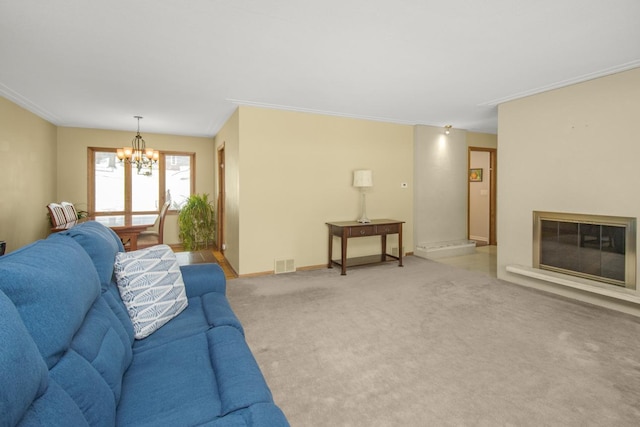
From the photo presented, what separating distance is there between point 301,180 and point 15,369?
4314mm

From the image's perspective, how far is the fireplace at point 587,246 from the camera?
10.7 feet

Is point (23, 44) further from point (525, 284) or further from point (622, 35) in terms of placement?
point (525, 284)

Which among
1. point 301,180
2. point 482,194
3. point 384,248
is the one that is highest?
point 301,180

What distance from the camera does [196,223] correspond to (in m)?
6.56

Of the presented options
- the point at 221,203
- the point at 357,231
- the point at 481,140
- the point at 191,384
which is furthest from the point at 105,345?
the point at 481,140

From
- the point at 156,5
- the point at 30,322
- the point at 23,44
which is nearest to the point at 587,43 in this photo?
the point at 156,5

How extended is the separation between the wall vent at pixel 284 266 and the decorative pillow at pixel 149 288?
2653 mm

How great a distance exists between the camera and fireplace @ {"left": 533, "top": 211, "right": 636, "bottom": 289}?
327 centimetres

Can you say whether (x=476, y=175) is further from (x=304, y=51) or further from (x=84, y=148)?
(x=84, y=148)

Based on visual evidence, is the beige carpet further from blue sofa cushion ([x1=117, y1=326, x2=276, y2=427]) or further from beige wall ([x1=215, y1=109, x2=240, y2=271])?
beige wall ([x1=215, y1=109, x2=240, y2=271])

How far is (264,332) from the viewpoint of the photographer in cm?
281

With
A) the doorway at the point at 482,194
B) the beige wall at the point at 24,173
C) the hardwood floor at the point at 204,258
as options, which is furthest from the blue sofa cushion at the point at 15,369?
the doorway at the point at 482,194

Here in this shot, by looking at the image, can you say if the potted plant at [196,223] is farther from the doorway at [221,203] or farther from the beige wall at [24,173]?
the beige wall at [24,173]

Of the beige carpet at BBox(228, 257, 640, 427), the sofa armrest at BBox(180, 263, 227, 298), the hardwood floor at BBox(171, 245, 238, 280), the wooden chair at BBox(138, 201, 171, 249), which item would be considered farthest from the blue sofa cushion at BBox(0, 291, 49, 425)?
the wooden chair at BBox(138, 201, 171, 249)
